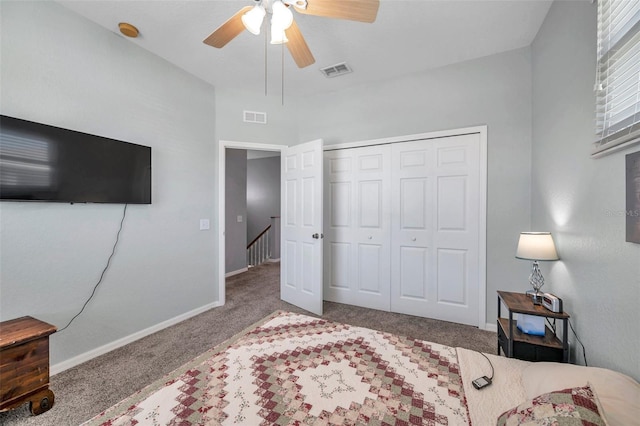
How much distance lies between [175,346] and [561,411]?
2.69 m

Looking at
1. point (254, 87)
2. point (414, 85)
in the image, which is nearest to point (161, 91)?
point (254, 87)

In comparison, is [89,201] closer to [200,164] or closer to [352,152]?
[200,164]

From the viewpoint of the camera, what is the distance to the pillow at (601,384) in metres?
0.76

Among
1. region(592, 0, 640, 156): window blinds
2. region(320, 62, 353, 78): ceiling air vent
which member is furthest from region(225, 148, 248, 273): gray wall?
region(592, 0, 640, 156): window blinds

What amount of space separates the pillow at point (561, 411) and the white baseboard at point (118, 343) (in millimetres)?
2879

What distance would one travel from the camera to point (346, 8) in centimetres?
155

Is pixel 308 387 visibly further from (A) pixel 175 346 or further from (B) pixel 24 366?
(A) pixel 175 346

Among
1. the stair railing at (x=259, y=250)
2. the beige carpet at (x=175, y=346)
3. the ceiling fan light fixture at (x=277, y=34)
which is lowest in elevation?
the beige carpet at (x=175, y=346)

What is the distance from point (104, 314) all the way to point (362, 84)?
362cm

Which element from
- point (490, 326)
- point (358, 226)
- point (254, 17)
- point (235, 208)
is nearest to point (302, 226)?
point (358, 226)

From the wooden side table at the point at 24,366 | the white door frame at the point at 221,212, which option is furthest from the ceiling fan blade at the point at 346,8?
the wooden side table at the point at 24,366

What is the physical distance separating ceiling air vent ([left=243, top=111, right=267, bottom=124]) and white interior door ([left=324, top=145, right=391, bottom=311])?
100 centimetres

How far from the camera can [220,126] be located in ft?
11.1

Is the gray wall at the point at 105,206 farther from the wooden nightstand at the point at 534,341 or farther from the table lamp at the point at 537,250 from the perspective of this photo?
the table lamp at the point at 537,250
